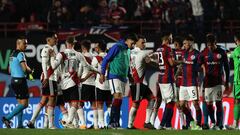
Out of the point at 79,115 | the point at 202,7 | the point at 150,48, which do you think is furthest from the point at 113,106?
the point at 202,7

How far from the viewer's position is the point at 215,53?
25875 millimetres

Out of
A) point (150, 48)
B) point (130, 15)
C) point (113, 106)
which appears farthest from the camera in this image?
point (130, 15)

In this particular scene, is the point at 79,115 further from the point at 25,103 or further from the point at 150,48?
the point at 150,48

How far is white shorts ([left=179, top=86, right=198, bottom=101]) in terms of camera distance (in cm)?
2589

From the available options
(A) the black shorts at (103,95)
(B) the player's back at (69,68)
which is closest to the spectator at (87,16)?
(B) the player's back at (69,68)

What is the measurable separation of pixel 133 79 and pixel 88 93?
1.50 m

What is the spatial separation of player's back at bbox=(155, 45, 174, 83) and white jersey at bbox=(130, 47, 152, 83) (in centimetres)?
39

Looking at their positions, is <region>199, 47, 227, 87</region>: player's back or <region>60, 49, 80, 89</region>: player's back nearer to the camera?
<region>199, 47, 227, 87</region>: player's back

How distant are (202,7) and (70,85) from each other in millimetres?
9995

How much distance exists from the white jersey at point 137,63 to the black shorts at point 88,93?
4.69ft

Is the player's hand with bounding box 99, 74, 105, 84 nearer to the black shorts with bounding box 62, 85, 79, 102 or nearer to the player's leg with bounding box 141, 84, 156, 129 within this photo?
the player's leg with bounding box 141, 84, 156, 129

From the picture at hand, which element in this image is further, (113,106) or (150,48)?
(150,48)

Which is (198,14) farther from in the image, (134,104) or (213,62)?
(134,104)

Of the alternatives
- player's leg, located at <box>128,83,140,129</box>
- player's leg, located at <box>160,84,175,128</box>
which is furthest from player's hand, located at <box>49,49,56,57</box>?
player's leg, located at <box>160,84,175,128</box>
